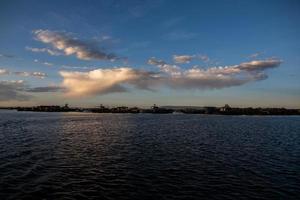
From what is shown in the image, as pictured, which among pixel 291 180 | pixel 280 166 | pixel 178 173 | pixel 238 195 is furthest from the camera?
pixel 280 166

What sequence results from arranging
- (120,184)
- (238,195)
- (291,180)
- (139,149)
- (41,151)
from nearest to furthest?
1. (238,195)
2. (120,184)
3. (291,180)
4. (41,151)
5. (139,149)

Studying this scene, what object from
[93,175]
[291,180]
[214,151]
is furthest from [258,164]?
[93,175]

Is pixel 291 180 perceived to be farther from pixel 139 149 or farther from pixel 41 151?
pixel 41 151

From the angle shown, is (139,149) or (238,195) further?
(139,149)

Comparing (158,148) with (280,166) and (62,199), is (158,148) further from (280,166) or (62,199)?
(62,199)

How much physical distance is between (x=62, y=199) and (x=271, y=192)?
1751 centimetres

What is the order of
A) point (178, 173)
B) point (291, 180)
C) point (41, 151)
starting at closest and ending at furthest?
1. point (291, 180)
2. point (178, 173)
3. point (41, 151)

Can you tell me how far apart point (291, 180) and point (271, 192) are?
17.9 feet

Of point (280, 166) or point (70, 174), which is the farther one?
point (280, 166)

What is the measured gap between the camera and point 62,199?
2128 cm

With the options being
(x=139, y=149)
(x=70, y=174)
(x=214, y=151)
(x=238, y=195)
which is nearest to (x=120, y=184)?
(x=70, y=174)

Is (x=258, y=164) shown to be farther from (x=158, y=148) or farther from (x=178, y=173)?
(x=158, y=148)

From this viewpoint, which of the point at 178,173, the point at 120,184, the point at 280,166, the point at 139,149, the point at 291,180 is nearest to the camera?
the point at 120,184

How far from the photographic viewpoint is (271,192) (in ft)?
78.5
